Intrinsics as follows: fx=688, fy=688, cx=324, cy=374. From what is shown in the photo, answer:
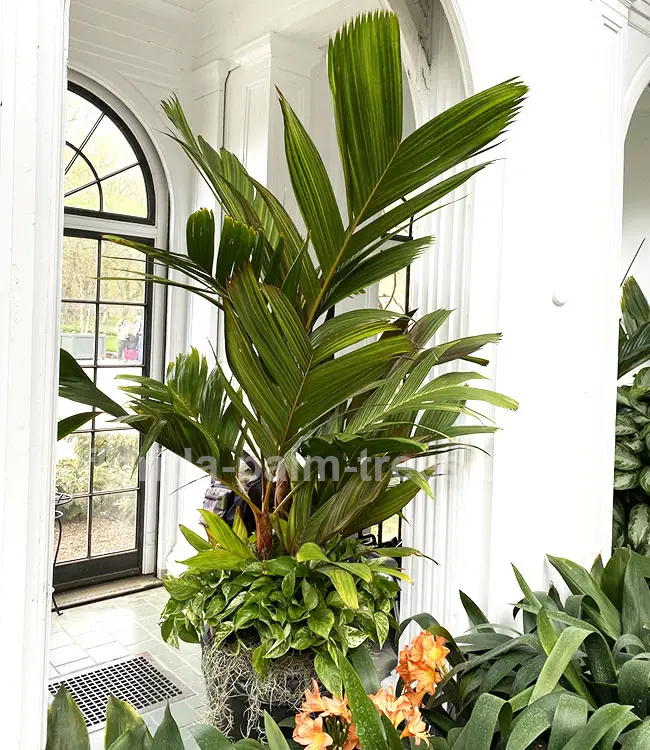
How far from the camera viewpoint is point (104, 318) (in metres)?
3.87

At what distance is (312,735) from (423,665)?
32 centimetres

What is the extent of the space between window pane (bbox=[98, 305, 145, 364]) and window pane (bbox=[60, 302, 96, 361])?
0.05 meters

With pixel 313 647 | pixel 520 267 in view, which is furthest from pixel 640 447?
pixel 313 647

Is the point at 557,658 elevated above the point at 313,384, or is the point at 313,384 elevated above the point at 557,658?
the point at 313,384

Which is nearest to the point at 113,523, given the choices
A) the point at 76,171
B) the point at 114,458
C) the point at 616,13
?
the point at 114,458

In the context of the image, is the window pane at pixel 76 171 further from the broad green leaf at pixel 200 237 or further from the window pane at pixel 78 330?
the broad green leaf at pixel 200 237

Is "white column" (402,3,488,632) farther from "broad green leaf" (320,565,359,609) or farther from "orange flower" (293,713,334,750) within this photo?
"orange flower" (293,713,334,750)

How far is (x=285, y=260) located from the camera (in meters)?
1.60

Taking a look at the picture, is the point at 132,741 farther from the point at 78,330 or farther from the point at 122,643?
the point at 78,330

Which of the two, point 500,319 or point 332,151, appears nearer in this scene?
point 500,319

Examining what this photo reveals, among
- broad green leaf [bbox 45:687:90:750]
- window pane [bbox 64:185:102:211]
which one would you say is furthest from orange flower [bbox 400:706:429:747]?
window pane [bbox 64:185:102:211]

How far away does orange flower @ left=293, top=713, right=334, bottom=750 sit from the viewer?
121 cm

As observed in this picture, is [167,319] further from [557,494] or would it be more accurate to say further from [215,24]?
[557,494]

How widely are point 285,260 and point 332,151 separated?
219cm
